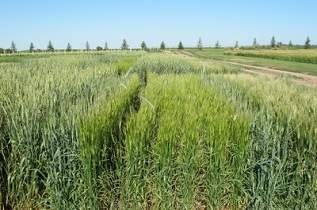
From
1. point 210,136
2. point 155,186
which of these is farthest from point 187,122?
point 155,186

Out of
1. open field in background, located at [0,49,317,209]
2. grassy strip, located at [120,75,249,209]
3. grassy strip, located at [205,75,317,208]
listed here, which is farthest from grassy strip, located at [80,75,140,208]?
grassy strip, located at [205,75,317,208]

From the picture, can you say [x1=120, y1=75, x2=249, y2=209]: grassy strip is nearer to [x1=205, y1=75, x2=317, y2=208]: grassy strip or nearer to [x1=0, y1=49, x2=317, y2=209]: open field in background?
[x1=0, y1=49, x2=317, y2=209]: open field in background

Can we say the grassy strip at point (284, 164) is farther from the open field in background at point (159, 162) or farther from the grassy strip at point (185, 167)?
the grassy strip at point (185, 167)

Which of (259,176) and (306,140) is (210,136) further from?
(306,140)

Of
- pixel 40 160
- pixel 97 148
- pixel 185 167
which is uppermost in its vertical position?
pixel 97 148

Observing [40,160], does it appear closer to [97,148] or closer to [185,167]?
[97,148]

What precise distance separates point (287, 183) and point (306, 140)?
0.49 meters

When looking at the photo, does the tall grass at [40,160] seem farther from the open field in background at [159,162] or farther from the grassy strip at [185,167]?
the grassy strip at [185,167]

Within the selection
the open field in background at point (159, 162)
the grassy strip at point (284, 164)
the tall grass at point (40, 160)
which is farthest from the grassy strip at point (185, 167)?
the tall grass at point (40, 160)

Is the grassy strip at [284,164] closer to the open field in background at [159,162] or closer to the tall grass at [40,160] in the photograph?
the open field in background at [159,162]

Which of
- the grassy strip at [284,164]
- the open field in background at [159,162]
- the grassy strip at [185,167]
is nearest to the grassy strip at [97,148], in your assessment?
the open field in background at [159,162]

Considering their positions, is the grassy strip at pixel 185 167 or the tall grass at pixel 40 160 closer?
the tall grass at pixel 40 160

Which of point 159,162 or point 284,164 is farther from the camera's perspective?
point 159,162

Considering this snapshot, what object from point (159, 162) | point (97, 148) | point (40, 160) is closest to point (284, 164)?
point (159, 162)
